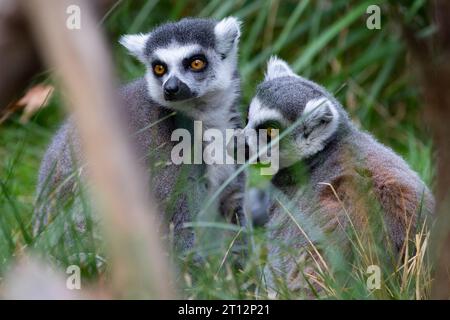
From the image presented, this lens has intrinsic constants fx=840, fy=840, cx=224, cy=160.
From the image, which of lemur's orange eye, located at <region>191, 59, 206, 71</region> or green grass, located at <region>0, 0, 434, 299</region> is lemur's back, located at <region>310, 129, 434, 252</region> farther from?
green grass, located at <region>0, 0, 434, 299</region>

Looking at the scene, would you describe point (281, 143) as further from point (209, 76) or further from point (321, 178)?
point (209, 76)

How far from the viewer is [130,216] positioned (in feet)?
7.64

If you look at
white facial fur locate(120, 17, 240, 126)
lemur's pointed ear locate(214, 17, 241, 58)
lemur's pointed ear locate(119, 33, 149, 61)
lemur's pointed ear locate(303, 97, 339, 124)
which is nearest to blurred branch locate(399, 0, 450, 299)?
lemur's pointed ear locate(303, 97, 339, 124)

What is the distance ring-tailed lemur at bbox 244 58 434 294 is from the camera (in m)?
3.97

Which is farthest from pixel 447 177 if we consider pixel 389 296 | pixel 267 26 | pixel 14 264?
pixel 267 26

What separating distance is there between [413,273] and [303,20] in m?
4.53

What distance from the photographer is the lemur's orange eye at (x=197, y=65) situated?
16.1 ft

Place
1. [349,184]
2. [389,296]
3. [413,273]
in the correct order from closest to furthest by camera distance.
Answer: [389,296], [413,273], [349,184]

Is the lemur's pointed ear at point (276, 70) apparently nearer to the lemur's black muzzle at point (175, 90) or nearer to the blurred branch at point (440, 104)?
the lemur's black muzzle at point (175, 90)

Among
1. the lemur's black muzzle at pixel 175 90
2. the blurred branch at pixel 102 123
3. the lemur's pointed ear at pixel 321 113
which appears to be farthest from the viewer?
the lemur's black muzzle at pixel 175 90

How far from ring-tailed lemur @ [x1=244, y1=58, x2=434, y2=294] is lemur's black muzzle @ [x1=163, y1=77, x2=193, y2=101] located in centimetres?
39

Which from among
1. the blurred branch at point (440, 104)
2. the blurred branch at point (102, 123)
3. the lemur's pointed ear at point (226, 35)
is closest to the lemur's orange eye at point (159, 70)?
the lemur's pointed ear at point (226, 35)

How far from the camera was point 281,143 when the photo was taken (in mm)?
4566
